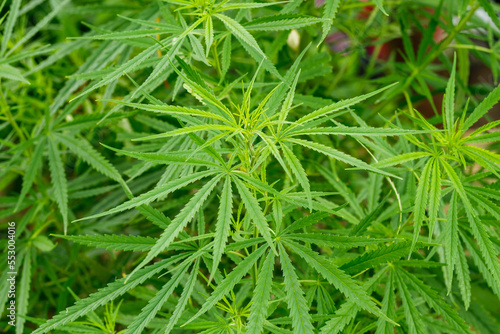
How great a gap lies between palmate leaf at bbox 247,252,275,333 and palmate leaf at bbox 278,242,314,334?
0.02 m

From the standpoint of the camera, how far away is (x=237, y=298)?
572mm

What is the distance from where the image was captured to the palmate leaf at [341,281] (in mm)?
399

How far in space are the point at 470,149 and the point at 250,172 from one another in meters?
0.24

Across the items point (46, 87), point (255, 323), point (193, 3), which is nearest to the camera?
point (255, 323)

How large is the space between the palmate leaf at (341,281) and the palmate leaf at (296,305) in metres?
0.02

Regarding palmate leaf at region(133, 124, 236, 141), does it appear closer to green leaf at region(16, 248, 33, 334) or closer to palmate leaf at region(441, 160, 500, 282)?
palmate leaf at region(441, 160, 500, 282)

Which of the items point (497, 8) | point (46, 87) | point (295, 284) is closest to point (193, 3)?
point (295, 284)

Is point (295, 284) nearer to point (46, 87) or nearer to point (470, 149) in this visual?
point (470, 149)

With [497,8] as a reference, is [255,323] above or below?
below

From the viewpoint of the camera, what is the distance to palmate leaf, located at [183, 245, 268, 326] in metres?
0.38

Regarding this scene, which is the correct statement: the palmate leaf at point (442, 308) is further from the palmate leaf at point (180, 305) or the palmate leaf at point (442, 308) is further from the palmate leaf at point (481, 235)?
the palmate leaf at point (180, 305)

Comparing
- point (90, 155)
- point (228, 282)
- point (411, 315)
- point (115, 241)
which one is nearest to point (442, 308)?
point (411, 315)

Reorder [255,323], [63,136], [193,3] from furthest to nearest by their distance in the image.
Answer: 1. [63,136]
2. [193,3]
3. [255,323]

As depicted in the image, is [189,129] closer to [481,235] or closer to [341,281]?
[341,281]
